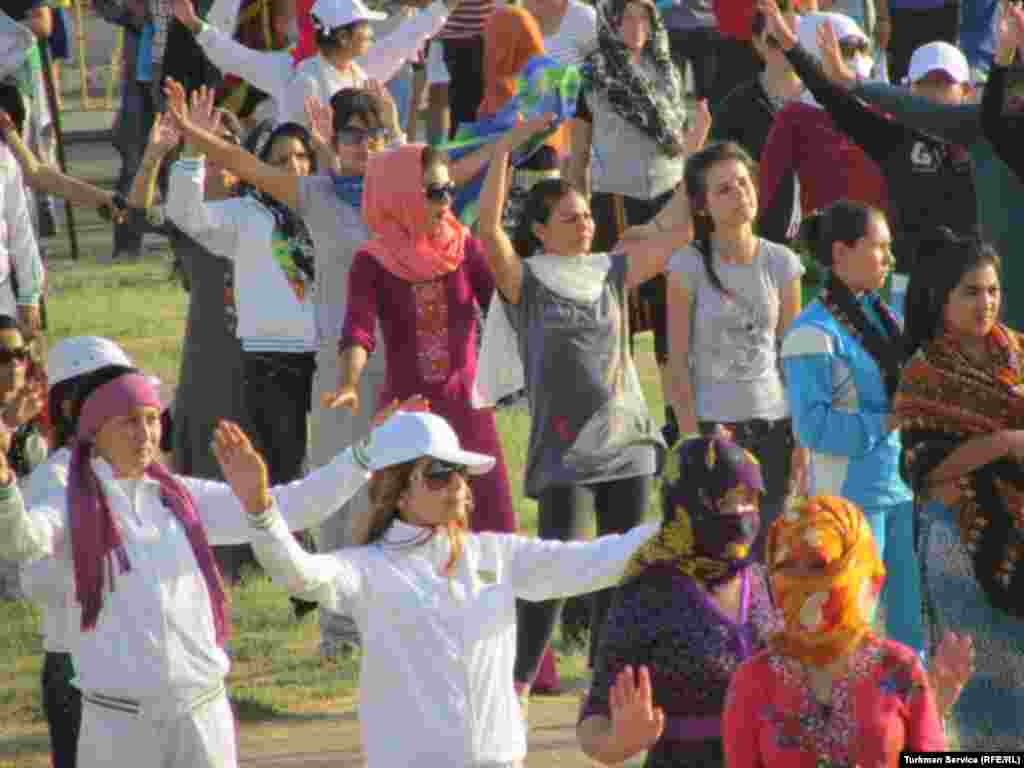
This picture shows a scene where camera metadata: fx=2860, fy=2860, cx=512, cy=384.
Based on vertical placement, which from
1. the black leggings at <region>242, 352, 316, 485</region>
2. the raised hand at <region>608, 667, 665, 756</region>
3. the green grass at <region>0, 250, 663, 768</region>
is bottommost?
the green grass at <region>0, 250, 663, 768</region>

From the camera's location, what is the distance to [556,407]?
8.98m

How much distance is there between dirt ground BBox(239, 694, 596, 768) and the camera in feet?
29.1

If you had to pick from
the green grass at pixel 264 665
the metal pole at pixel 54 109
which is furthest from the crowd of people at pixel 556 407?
the metal pole at pixel 54 109

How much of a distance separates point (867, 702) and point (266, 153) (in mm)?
5237

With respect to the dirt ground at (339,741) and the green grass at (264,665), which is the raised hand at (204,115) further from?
the dirt ground at (339,741)

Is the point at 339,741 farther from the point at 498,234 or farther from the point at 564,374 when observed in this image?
the point at 498,234

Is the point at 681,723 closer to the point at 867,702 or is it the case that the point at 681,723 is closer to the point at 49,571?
the point at 867,702

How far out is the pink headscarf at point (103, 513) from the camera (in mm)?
6707

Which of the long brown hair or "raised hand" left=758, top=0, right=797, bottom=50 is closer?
the long brown hair

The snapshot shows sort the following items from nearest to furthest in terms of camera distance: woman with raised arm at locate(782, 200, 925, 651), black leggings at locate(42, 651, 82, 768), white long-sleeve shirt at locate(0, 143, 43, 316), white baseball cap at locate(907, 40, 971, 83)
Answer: black leggings at locate(42, 651, 82, 768) < woman with raised arm at locate(782, 200, 925, 651) < white long-sleeve shirt at locate(0, 143, 43, 316) < white baseball cap at locate(907, 40, 971, 83)

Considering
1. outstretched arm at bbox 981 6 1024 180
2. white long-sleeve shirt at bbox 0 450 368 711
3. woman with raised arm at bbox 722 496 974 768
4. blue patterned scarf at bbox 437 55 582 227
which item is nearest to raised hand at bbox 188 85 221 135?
blue patterned scarf at bbox 437 55 582 227

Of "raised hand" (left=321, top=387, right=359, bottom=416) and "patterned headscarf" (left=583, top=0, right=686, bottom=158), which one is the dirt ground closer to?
"raised hand" (left=321, top=387, right=359, bottom=416)

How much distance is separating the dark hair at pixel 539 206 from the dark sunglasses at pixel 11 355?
163 centimetres

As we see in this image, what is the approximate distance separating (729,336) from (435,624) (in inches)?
117
